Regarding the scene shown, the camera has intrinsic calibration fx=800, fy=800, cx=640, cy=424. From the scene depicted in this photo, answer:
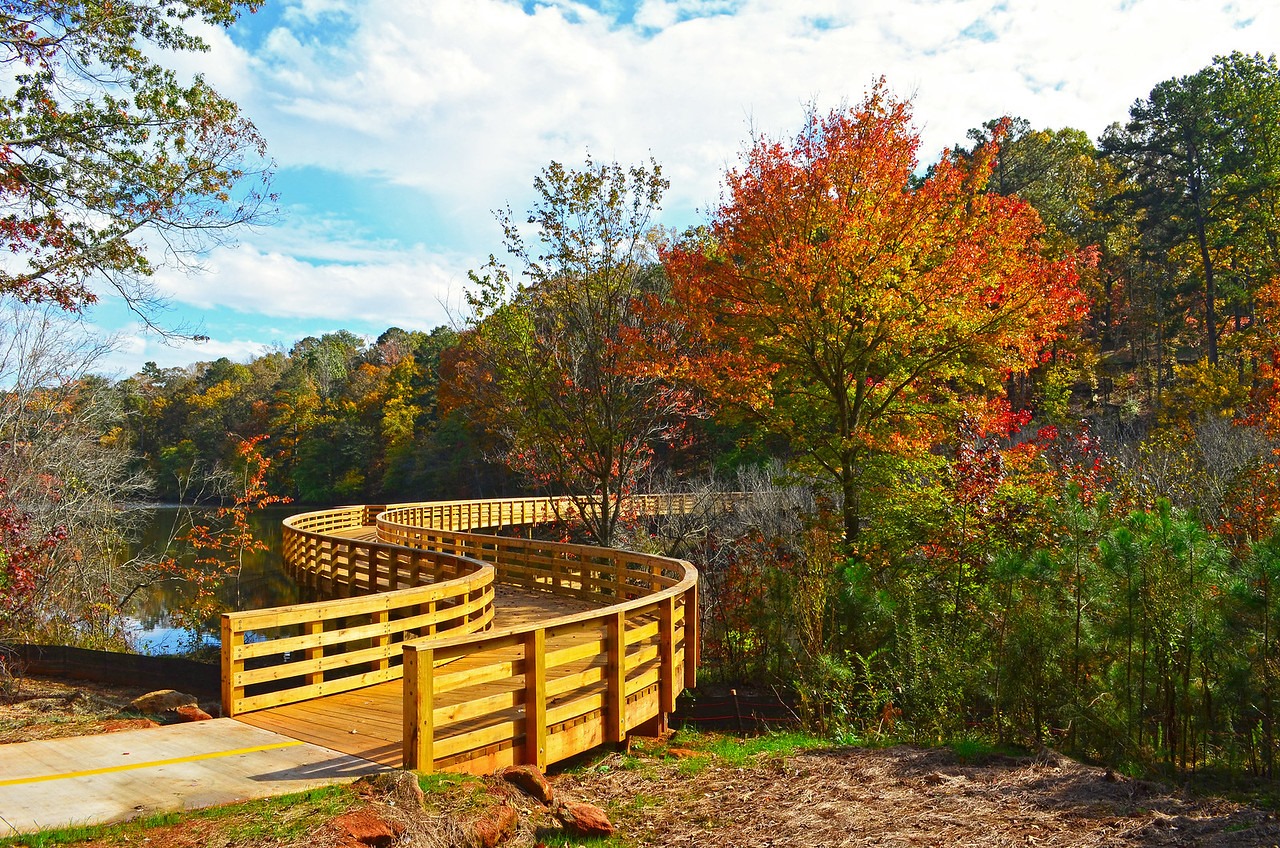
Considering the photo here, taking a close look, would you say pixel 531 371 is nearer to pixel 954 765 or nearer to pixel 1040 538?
pixel 1040 538

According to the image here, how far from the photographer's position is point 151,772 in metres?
5.22

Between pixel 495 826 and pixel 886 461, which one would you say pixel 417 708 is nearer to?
pixel 495 826

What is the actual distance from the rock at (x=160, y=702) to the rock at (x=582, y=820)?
15.0 ft

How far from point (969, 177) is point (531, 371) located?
879 centimetres

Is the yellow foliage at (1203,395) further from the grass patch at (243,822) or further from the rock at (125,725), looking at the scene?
the rock at (125,725)

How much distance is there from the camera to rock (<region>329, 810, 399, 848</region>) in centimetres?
422

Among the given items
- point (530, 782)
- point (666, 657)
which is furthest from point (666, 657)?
point (530, 782)

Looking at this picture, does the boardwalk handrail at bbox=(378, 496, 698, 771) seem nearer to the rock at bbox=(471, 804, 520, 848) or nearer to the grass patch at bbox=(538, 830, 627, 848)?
the rock at bbox=(471, 804, 520, 848)

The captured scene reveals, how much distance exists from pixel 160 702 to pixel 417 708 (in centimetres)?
406

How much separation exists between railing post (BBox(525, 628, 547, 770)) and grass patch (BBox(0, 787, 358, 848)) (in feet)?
5.23

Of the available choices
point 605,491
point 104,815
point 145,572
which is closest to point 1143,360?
point 605,491

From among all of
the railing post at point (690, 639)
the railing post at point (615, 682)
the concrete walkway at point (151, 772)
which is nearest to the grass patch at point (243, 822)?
the concrete walkway at point (151, 772)

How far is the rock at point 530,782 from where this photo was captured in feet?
18.1

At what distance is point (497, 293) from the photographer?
50.8 feet
